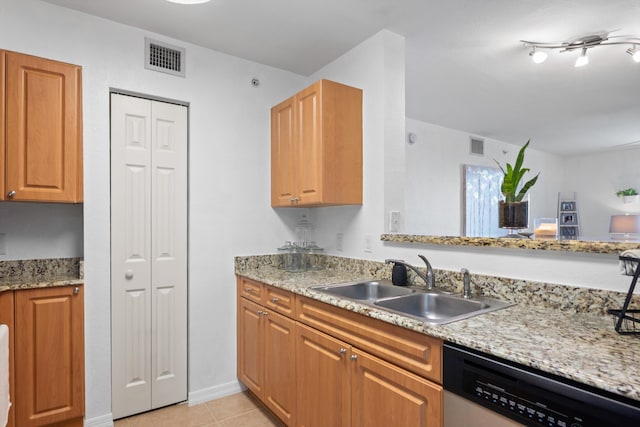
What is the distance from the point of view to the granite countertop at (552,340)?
34.1 inches

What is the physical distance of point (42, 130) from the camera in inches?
75.3

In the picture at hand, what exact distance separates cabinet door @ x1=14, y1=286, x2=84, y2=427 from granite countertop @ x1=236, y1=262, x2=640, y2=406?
5.04ft

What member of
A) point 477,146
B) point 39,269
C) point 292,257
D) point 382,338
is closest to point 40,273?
point 39,269

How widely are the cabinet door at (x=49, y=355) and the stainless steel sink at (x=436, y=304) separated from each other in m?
1.74

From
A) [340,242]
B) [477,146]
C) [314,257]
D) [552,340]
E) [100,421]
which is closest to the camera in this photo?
[552,340]

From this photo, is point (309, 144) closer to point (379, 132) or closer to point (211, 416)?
point (379, 132)

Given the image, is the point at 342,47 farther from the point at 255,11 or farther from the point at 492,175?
the point at 492,175

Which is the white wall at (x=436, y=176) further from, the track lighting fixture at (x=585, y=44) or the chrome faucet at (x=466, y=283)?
the chrome faucet at (x=466, y=283)

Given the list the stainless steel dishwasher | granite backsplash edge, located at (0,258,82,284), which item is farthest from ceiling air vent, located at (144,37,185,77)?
the stainless steel dishwasher

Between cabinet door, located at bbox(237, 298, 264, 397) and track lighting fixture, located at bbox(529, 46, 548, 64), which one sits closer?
cabinet door, located at bbox(237, 298, 264, 397)

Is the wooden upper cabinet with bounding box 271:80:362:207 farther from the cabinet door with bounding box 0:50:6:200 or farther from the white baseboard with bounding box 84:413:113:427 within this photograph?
the white baseboard with bounding box 84:413:113:427

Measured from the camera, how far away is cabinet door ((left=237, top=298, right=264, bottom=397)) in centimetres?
231

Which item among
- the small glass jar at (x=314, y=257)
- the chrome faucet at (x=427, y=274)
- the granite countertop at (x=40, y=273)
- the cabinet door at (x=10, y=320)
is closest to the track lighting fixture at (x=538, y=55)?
→ the chrome faucet at (x=427, y=274)

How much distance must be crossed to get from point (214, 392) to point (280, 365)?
2.71 ft
